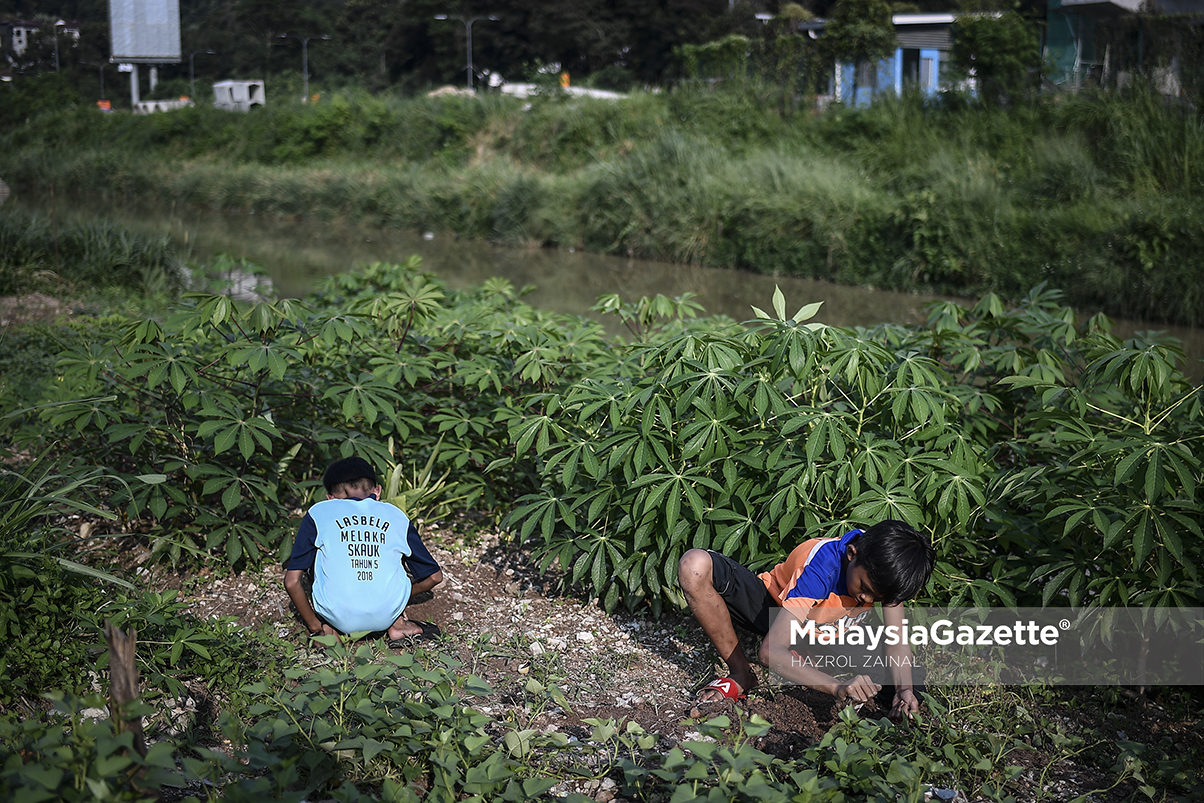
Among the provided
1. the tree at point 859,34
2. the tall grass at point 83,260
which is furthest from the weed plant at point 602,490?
the tree at point 859,34

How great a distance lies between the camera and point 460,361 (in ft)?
13.5

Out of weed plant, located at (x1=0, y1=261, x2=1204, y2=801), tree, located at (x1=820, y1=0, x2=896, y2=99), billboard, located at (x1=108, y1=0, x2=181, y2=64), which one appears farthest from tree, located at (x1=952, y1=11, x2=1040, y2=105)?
billboard, located at (x1=108, y1=0, x2=181, y2=64)

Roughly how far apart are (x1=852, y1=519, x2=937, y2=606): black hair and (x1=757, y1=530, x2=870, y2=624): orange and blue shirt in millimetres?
171

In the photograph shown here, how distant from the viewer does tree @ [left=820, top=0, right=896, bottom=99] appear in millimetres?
18438

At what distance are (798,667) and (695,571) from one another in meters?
0.39

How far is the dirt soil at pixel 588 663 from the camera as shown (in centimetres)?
263

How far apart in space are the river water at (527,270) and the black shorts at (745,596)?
18.6ft

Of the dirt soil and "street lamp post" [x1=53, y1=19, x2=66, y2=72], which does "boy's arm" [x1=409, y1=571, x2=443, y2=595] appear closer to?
the dirt soil

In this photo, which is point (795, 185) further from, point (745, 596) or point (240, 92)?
point (240, 92)

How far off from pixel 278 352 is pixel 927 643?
2437 mm

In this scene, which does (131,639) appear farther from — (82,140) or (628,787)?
(82,140)

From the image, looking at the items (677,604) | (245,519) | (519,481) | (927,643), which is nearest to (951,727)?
(927,643)

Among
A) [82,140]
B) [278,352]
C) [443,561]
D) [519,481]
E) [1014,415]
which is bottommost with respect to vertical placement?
[443,561]

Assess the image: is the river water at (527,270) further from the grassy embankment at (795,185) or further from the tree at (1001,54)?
the tree at (1001,54)
